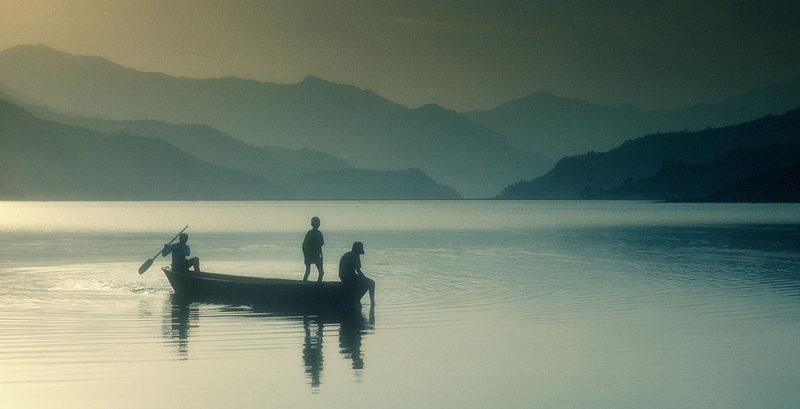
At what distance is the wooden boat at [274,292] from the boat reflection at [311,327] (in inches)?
10.7

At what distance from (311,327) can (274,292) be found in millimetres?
3601

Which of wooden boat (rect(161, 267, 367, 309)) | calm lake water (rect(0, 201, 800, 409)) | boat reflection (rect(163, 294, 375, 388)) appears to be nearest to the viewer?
calm lake water (rect(0, 201, 800, 409))

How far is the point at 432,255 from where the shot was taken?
56.0 meters

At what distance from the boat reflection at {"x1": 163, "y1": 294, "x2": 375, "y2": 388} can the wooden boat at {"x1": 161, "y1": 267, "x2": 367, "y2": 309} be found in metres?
0.27

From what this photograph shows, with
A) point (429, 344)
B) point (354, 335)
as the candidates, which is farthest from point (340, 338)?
point (429, 344)

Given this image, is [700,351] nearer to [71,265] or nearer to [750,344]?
[750,344]

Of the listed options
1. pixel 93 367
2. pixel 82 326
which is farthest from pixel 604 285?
pixel 93 367

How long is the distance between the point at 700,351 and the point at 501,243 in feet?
173

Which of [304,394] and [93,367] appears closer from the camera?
[304,394]

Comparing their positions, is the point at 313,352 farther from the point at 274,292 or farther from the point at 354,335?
the point at 274,292

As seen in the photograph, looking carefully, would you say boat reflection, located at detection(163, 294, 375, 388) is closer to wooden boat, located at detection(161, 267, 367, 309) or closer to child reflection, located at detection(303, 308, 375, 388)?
child reflection, located at detection(303, 308, 375, 388)

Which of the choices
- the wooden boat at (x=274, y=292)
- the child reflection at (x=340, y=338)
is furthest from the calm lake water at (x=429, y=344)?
the wooden boat at (x=274, y=292)

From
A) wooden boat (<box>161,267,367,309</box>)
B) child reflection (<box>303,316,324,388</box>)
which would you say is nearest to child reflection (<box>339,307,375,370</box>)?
child reflection (<box>303,316,324,388</box>)

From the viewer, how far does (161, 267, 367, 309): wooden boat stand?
25.9 meters
